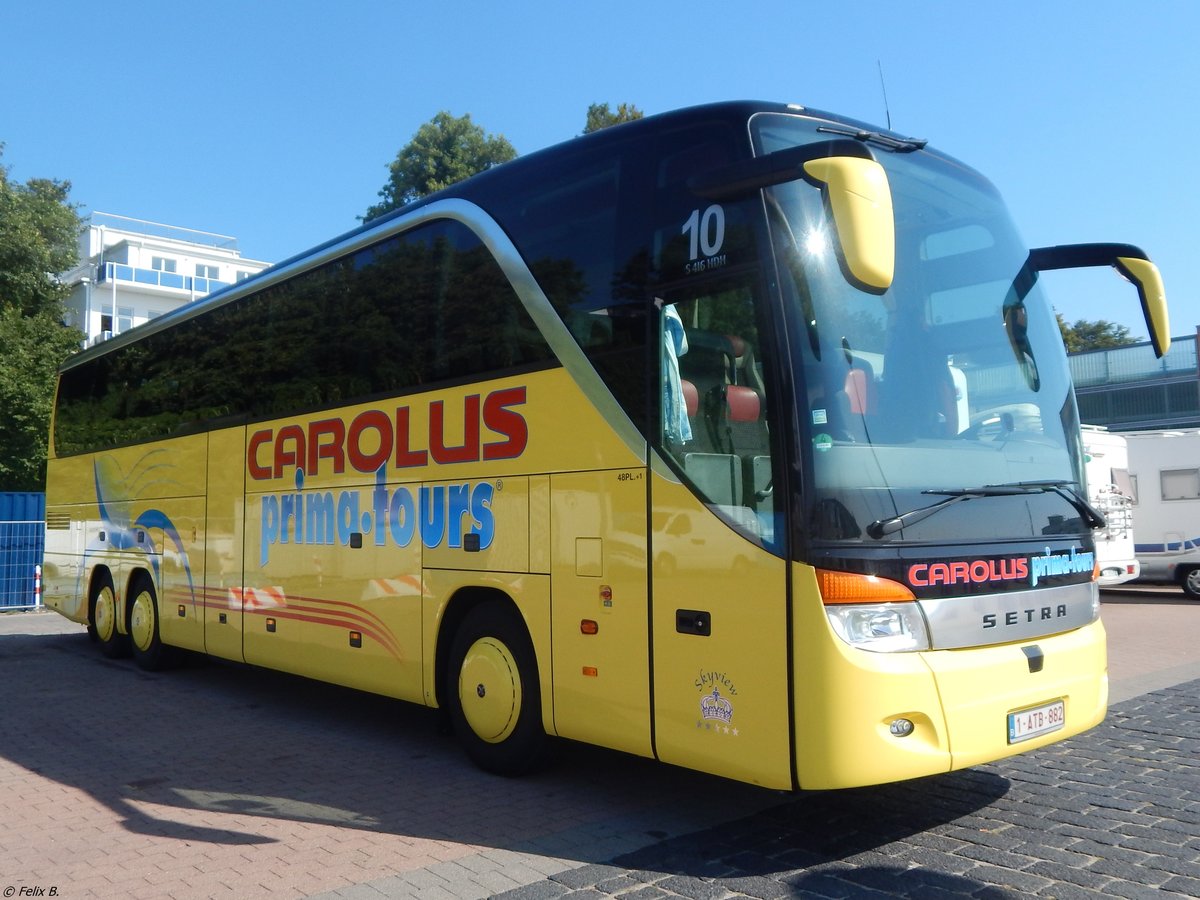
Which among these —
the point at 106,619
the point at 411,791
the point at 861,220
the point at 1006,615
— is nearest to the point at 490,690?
the point at 411,791

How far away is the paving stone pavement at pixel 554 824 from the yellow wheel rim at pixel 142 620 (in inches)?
132

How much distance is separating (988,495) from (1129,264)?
92.0 inches

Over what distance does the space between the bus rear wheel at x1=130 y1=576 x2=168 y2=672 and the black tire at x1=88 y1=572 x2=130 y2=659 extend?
508mm

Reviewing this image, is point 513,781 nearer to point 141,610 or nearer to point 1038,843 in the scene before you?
point 1038,843

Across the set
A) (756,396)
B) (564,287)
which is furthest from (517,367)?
(756,396)

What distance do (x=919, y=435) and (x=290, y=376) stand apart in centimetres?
602

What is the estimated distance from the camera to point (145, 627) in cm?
1202

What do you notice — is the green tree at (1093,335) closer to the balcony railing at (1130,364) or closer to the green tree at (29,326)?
the balcony railing at (1130,364)

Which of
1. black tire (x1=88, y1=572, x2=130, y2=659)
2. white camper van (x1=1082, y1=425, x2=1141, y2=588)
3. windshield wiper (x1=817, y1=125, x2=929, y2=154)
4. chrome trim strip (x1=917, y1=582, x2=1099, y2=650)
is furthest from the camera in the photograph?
white camper van (x1=1082, y1=425, x2=1141, y2=588)

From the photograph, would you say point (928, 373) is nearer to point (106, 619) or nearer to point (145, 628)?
point (145, 628)

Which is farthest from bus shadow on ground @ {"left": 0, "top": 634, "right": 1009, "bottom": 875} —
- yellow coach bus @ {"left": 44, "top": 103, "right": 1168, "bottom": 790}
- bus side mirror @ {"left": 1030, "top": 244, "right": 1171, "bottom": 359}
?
bus side mirror @ {"left": 1030, "top": 244, "right": 1171, "bottom": 359}

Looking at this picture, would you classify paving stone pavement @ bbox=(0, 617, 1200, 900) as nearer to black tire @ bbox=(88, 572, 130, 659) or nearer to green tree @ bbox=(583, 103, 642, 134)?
black tire @ bbox=(88, 572, 130, 659)

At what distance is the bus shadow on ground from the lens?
5410mm

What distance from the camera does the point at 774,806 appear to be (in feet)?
19.4
